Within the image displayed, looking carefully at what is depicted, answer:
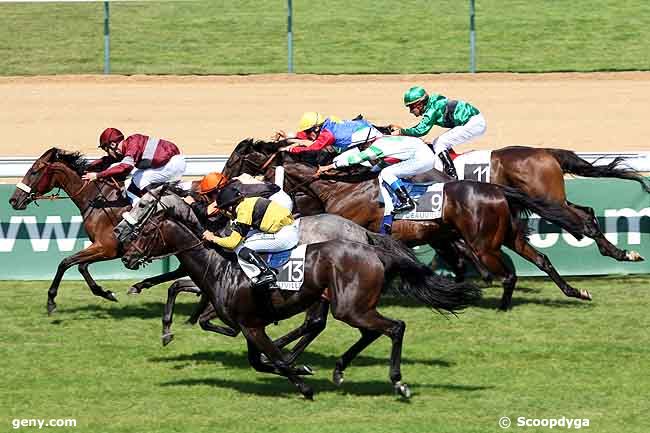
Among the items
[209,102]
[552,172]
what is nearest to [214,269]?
[552,172]

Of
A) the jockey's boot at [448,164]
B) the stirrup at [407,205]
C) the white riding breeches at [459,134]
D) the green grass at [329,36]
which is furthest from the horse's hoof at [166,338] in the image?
the green grass at [329,36]

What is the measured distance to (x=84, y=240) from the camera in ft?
46.9

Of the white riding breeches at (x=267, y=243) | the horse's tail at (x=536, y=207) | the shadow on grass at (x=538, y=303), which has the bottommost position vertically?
the shadow on grass at (x=538, y=303)

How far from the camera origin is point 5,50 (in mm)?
Result: 26328

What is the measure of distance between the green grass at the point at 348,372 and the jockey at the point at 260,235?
98 cm

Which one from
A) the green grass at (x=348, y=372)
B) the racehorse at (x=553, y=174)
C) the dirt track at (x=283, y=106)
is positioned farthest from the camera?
the dirt track at (x=283, y=106)

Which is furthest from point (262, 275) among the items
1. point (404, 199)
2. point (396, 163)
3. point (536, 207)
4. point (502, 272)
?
point (536, 207)

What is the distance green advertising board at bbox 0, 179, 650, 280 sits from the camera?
14.3 metres

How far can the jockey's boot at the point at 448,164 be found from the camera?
14.0 meters

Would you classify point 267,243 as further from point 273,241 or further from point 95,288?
point 95,288

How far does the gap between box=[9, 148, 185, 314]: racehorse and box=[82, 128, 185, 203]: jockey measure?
0.47 ft

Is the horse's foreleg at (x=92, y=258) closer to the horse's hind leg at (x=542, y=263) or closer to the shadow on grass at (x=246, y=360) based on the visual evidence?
the shadow on grass at (x=246, y=360)

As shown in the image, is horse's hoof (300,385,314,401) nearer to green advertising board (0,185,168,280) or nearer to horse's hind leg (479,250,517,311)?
horse's hind leg (479,250,517,311)

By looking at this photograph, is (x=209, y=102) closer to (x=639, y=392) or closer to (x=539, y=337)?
(x=539, y=337)
